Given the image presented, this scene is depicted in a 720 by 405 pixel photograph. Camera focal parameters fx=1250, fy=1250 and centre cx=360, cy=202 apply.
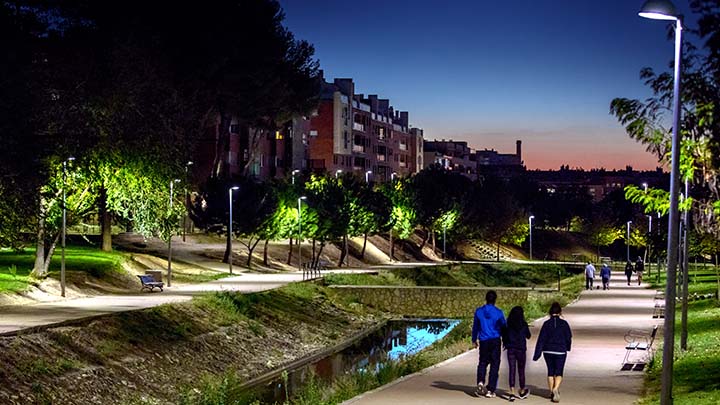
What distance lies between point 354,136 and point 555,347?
134 meters

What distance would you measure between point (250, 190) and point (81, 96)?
35.9 metres

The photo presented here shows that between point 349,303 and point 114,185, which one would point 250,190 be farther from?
point 114,185

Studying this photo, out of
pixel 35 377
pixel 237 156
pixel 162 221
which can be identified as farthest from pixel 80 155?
pixel 237 156

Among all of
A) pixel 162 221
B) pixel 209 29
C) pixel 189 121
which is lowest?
pixel 162 221

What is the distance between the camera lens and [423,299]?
67.6 m

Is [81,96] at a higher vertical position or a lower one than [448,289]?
higher

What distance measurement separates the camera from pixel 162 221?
5316 centimetres

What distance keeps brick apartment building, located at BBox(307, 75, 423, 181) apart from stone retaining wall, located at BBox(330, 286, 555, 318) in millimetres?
65735

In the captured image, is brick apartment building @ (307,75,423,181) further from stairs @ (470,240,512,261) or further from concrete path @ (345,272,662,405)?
concrete path @ (345,272,662,405)

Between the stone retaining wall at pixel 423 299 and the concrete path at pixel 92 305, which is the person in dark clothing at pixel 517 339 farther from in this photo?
the stone retaining wall at pixel 423 299

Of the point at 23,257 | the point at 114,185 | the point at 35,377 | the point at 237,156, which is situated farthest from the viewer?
the point at 237,156

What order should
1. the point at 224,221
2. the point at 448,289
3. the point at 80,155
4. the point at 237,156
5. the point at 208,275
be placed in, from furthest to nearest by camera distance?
the point at 237,156, the point at 224,221, the point at 208,275, the point at 448,289, the point at 80,155

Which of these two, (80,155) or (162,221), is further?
(162,221)

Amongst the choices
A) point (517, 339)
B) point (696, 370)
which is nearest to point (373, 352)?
point (696, 370)
